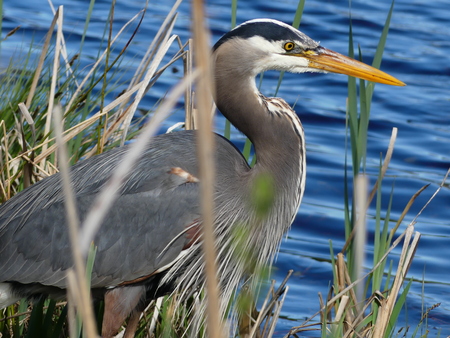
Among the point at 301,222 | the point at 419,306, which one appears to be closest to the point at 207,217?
the point at 419,306

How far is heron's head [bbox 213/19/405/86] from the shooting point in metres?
3.22

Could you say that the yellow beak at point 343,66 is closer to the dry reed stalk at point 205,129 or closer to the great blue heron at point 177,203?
the great blue heron at point 177,203

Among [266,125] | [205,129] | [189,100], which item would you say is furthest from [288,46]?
[205,129]

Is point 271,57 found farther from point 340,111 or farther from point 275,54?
point 340,111

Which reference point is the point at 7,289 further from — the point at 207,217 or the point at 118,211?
the point at 207,217

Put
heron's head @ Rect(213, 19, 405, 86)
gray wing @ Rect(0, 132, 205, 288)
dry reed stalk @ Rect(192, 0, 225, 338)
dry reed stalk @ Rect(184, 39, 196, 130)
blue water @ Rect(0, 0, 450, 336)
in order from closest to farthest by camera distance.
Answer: dry reed stalk @ Rect(192, 0, 225, 338) < gray wing @ Rect(0, 132, 205, 288) < heron's head @ Rect(213, 19, 405, 86) < dry reed stalk @ Rect(184, 39, 196, 130) < blue water @ Rect(0, 0, 450, 336)

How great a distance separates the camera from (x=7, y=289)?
10.3 ft

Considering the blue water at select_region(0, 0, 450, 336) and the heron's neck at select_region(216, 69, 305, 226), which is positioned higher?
the heron's neck at select_region(216, 69, 305, 226)

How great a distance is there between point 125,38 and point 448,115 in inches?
121

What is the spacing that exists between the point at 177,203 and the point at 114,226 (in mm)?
268

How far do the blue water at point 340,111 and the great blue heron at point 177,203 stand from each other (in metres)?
1.20

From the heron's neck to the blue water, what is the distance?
4.41 feet

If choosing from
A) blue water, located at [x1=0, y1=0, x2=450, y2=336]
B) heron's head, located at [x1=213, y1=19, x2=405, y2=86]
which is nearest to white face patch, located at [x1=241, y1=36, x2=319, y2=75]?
heron's head, located at [x1=213, y1=19, x2=405, y2=86]

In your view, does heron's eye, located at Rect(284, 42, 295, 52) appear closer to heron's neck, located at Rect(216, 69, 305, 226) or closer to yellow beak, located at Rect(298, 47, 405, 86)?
yellow beak, located at Rect(298, 47, 405, 86)
